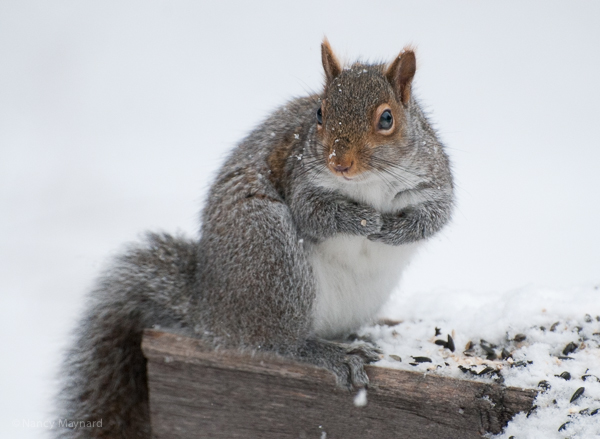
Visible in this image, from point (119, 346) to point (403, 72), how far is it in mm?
1226

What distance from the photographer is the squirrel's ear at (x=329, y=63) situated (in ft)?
6.28

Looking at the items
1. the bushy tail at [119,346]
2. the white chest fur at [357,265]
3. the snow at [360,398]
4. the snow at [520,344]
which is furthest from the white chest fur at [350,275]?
the bushy tail at [119,346]

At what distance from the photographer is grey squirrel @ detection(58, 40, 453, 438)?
6.08ft

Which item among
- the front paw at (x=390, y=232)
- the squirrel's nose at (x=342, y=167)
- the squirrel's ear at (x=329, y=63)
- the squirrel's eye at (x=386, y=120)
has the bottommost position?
the front paw at (x=390, y=232)

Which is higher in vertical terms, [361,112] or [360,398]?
[361,112]

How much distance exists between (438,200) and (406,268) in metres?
0.33

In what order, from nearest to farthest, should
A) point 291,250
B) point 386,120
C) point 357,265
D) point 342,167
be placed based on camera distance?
point 342,167 → point 386,120 → point 291,250 → point 357,265

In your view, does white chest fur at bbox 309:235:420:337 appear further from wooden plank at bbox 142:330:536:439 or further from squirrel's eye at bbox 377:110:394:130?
squirrel's eye at bbox 377:110:394:130

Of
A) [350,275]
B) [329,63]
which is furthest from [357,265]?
[329,63]

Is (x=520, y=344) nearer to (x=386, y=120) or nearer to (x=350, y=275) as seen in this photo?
(x=350, y=275)

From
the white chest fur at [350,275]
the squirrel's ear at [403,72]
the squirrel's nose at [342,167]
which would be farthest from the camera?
the white chest fur at [350,275]

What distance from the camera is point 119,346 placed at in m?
2.07

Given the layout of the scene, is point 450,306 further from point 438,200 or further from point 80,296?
point 80,296

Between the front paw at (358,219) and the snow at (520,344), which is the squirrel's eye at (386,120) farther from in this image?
the snow at (520,344)
